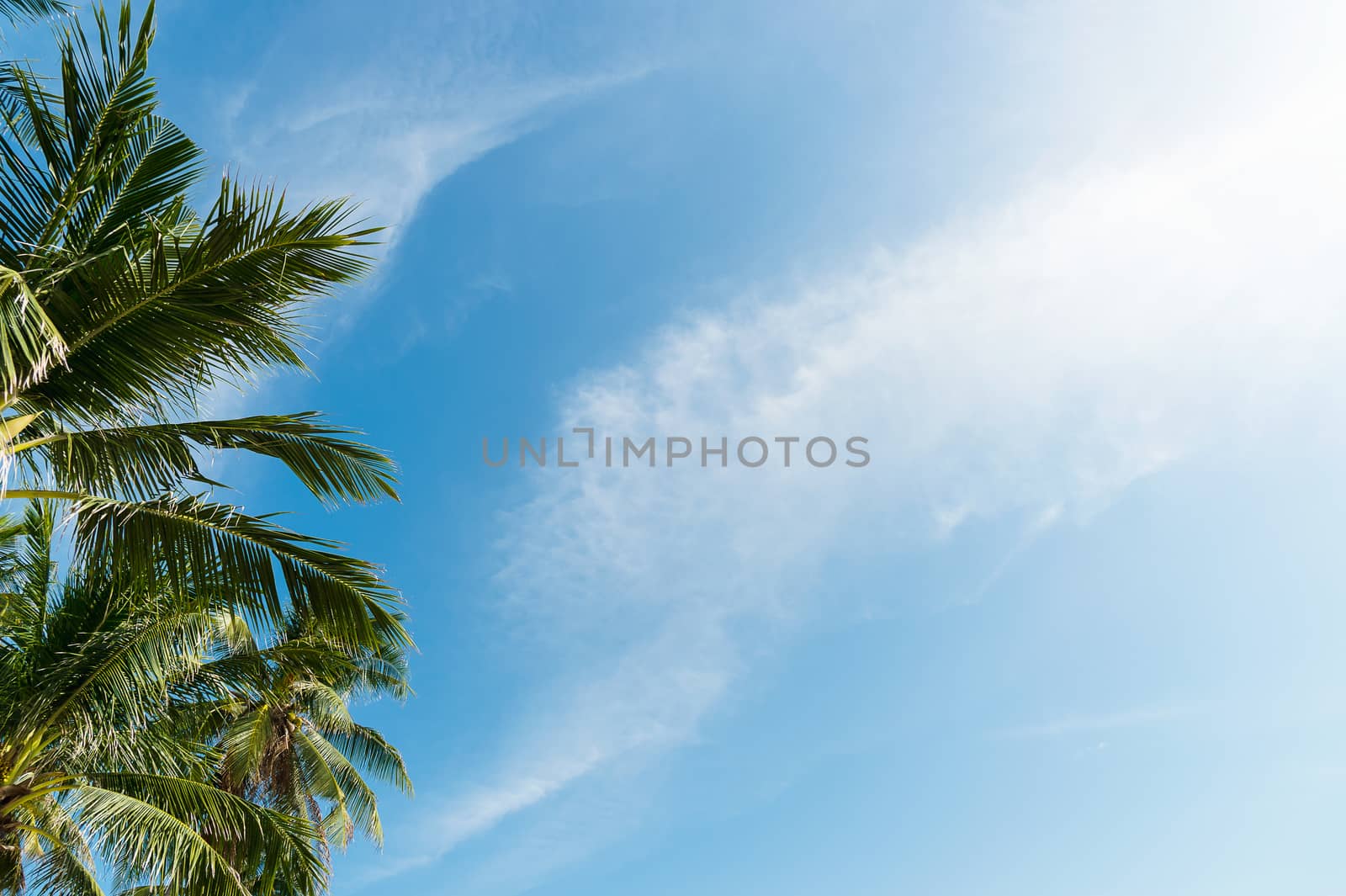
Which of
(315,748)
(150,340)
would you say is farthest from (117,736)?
(315,748)

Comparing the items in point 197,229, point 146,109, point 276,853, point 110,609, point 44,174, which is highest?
point 197,229

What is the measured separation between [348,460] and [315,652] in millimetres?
5821

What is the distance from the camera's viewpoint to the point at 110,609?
849 centimetres

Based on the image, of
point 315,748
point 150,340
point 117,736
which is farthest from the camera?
point 315,748

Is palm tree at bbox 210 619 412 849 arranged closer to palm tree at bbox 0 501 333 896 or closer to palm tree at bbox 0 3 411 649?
palm tree at bbox 0 501 333 896

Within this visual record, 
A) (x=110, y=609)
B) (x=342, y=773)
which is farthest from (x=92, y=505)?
(x=342, y=773)

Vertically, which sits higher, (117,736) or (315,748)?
(315,748)

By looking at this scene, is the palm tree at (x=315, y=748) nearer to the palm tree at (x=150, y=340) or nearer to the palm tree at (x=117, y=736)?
the palm tree at (x=117, y=736)

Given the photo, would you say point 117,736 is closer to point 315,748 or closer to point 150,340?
point 150,340

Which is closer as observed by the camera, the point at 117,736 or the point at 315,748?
the point at 117,736

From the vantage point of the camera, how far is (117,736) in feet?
28.0

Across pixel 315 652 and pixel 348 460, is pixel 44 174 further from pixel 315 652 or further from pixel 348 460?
pixel 315 652

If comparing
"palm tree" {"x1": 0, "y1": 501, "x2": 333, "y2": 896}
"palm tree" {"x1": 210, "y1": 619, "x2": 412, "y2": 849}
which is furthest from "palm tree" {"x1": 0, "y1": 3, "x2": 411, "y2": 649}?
"palm tree" {"x1": 210, "y1": 619, "x2": 412, "y2": 849}

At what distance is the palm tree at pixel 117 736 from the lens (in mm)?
8250
